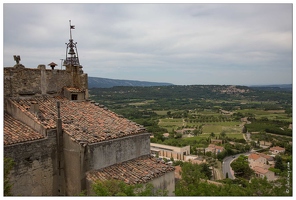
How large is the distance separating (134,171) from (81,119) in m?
3.36

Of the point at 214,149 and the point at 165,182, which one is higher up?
the point at 165,182

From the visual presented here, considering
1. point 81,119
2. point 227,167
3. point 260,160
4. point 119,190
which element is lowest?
point 227,167

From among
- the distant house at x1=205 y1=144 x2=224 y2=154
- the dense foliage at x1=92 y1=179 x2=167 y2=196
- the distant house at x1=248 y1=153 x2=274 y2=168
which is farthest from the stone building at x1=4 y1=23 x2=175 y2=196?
the distant house at x1=205 y1=144 x2=224 y2=154

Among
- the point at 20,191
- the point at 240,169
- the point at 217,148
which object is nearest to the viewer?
the point at 20,191

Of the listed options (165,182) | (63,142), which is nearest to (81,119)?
(63,142)

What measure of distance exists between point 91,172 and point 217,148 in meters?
78.8

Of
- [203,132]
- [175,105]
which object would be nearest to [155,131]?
[203,132]

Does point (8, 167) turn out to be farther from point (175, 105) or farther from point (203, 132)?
point (175, 105)

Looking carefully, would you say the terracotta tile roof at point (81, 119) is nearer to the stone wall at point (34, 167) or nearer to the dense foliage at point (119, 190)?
the stone wall at point (34, 167)

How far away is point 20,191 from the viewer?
9.45 meters

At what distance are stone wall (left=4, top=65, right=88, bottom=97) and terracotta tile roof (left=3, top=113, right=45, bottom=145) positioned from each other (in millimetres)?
1453

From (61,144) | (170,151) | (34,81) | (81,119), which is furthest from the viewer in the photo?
(170,151)

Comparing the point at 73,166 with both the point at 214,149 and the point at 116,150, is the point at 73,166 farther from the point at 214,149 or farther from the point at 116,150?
the point at 214,149

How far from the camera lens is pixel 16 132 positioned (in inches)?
396
